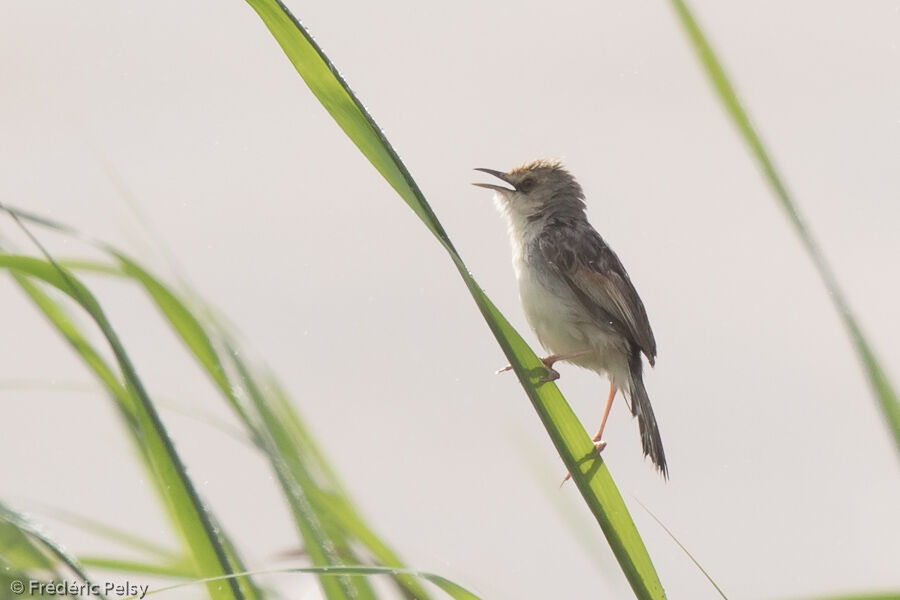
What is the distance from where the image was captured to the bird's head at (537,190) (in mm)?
4816

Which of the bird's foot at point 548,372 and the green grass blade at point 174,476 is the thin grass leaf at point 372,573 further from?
the bird's foot at point 548,372

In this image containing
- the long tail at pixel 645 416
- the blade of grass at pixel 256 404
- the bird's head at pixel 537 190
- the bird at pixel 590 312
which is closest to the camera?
the blade of grass at pixel 256 404

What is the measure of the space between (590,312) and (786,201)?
248 centimetres

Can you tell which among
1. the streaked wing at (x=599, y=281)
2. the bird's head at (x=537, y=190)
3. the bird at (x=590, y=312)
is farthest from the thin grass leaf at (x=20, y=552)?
the bird's head at (x=537, y=190)

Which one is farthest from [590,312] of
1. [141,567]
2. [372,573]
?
[372,573]

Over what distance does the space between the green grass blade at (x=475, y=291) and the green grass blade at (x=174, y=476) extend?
1.87 ft

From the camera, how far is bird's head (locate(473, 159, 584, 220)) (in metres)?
4.82

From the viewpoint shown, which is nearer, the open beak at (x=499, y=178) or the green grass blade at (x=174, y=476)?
the green grass blade at (x=174, y=476)

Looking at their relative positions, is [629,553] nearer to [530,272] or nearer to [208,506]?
[208,506]

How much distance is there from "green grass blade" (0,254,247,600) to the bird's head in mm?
Answer: 3126

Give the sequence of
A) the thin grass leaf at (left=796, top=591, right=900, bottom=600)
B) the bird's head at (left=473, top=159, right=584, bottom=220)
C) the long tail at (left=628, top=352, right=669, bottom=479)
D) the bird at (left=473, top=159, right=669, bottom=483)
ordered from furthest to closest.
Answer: the bird's head at (left=473, top=159, right=584, bottom=220), the bird at (left=473, top=159, right=669, bottom=483), the long tail at (left=628, top=352, right=669, bottom=479), the thin grass leaf at (left=796, top=591, right=900, bottom=600)

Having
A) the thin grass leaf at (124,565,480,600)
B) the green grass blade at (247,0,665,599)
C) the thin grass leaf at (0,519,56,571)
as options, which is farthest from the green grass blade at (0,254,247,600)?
the green grass blade at (247,0,665,599)

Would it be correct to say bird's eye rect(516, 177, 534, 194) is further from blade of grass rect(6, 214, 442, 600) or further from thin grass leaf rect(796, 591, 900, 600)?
thin grass leaf rect(796, 591, 900, 600)

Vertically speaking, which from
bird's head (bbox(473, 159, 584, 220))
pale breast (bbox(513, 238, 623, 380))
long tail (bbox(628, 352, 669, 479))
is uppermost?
bird's head (bbox(473, 159, 584, 220))
